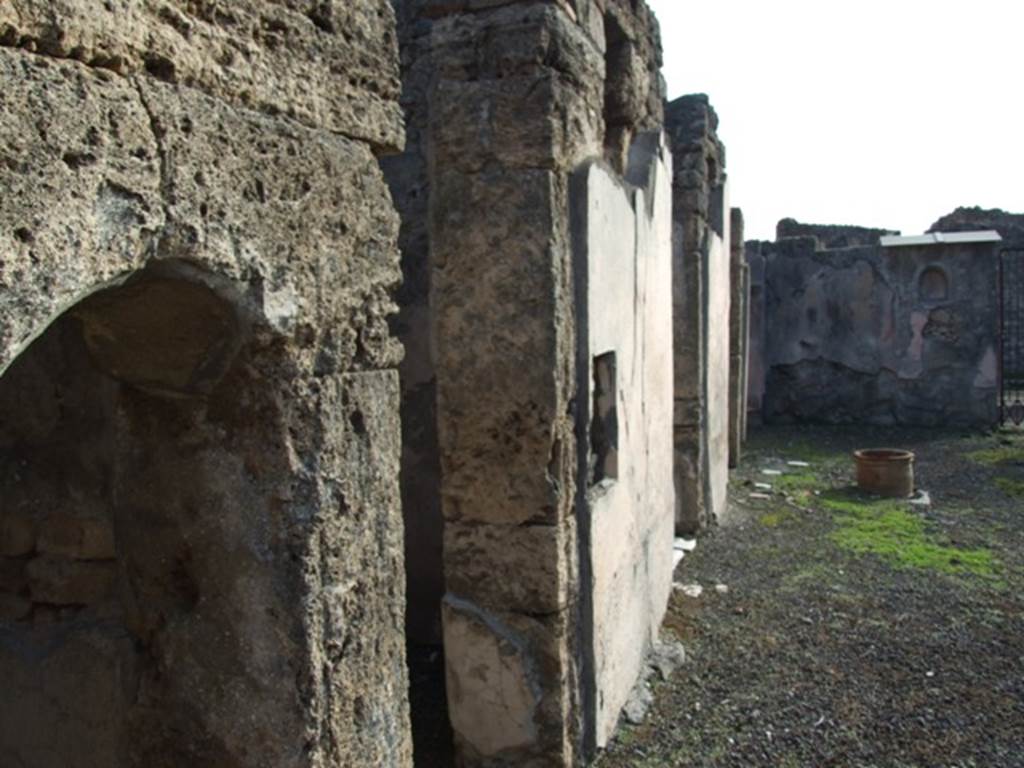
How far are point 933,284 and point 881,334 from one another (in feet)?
2.95

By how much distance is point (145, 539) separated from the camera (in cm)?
197

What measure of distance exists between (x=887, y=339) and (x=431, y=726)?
10070 millimetres

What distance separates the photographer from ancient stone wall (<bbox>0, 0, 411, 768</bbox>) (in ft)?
4.58

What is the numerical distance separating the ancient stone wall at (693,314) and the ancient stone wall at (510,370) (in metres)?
3.49

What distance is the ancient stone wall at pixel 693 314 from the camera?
23.2 ft

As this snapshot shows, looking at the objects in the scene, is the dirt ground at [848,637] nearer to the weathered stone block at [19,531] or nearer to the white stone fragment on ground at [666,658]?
the white stone fragment on ground at [666,658]

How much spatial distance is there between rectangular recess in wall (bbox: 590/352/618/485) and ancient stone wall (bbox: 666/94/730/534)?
305 cm

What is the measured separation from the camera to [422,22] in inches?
179

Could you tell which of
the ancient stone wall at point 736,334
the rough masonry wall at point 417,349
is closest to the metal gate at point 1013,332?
the ancient stone wall at point 736,334

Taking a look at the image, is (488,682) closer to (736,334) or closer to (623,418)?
(623,418)

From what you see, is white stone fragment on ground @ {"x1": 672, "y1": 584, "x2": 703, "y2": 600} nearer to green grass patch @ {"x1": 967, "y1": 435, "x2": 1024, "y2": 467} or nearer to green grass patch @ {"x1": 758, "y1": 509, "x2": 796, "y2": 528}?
green grass patch @ {"x1": 758, "y1": 509, "x2": 796, "y2": 528}

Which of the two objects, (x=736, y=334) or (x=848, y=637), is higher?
(x=736, y=334)

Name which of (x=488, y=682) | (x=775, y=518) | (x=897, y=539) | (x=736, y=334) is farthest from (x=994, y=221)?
(x=488, y=682)

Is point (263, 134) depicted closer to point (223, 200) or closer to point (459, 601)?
→ point (223, 200)
